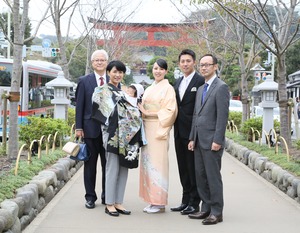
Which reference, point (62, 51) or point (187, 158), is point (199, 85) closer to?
point (187, 158)

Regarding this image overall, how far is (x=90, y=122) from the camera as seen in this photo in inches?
241

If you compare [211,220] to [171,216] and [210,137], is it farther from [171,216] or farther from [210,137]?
[210,137]

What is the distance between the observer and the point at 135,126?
5.80m

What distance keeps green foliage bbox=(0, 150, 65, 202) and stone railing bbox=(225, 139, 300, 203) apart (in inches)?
138

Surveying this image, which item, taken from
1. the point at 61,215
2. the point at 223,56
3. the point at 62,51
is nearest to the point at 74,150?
the point at 61,215

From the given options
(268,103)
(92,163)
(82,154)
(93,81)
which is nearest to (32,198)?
(82,154)

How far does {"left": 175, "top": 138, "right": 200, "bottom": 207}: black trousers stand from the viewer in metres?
5.98

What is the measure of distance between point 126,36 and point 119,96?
2007cm

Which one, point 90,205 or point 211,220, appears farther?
point 90,205

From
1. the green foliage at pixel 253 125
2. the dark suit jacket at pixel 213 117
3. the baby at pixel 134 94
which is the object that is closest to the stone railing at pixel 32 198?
the baby at pixel 134 94

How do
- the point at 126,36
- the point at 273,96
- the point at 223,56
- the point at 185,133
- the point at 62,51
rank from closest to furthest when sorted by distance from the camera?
the point at 185,133 → the point at 273,96 → the point at 62,51 → the point at 223,56 → the point at 126,36

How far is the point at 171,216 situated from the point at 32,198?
→ 1.60 metres

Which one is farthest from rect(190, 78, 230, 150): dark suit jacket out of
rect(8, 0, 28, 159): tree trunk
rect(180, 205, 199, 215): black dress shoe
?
rect(8, 0, 28, 159): tree trunk

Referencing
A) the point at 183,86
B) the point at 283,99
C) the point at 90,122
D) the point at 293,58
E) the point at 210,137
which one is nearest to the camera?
the point at 210,137
